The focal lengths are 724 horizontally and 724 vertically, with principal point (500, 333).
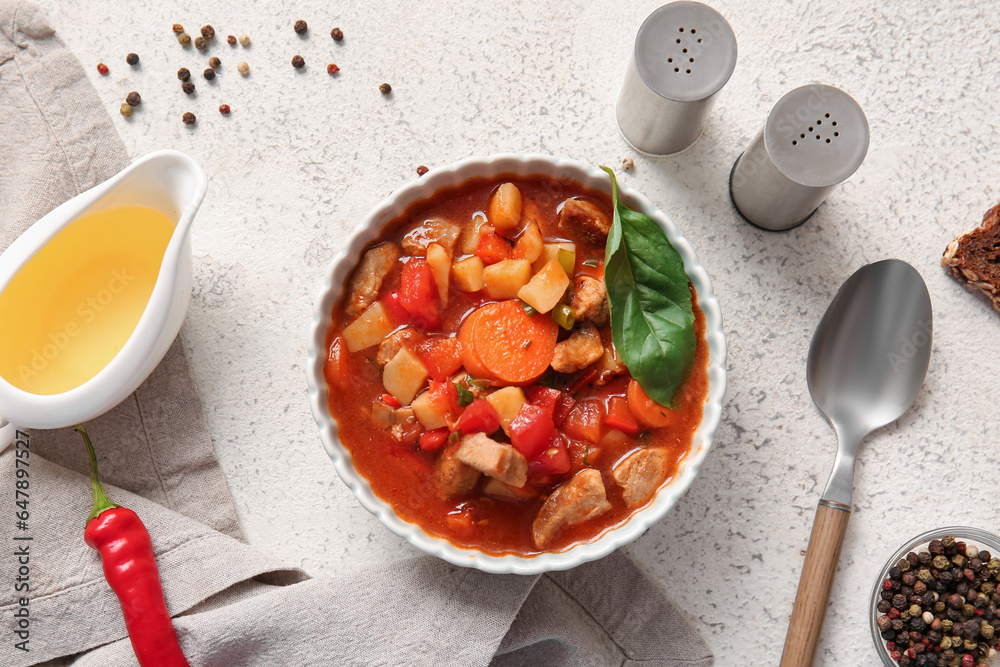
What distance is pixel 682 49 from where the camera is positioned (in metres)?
2.70

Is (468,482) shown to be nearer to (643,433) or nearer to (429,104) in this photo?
(643,433)

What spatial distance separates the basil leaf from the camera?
2.43 metres

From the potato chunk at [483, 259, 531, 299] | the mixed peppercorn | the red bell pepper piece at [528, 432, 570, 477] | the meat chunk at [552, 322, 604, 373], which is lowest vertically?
the mixed peppercorn

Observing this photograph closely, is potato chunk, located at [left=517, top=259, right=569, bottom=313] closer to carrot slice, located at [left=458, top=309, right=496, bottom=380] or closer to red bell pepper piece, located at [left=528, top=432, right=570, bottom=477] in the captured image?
→ carrot slice, located at [left=458, top=309, right=496, bottom=380]

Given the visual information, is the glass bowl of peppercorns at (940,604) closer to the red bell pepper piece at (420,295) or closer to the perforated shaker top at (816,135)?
the perforated shaker top at (816,135)

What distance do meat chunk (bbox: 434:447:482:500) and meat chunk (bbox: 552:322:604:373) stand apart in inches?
18.4

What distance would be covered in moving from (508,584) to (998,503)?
2063 mm

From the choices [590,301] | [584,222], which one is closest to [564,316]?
[590,301]

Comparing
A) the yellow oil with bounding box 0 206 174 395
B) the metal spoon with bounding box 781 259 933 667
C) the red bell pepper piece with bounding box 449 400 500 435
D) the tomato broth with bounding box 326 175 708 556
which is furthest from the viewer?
the metal spoon with bounding box 781 259 933 667

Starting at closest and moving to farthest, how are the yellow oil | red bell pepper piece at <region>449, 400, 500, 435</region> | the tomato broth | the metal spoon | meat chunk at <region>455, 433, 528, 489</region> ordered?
1. meat chunk at <region>455, 433, 528, 489</region>
2. red bell pepper piece at <region>449, 400, 500, 435</region>
3. the tomato broth
4. the yellow oil
5. the metal spoon

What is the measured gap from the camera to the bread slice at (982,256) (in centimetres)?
292

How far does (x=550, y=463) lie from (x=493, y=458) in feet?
0.78

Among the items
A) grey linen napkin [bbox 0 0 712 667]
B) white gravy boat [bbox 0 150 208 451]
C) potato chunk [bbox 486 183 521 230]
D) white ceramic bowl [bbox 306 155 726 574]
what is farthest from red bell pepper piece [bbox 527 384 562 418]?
white gravy boat [bbox 0 150 208 451]

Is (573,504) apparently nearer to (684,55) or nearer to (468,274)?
(468,274)
